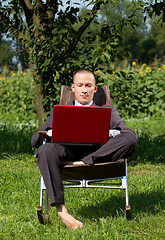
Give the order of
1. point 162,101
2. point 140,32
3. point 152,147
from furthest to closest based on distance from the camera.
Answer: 1. point 140,32
2. point 162,101
3. point 152,147

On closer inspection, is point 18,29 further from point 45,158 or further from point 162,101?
point 162,101

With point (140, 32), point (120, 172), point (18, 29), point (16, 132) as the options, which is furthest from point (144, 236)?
point (140, 32)

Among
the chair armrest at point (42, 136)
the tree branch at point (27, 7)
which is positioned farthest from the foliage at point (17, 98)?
the chair armrest at point (42, 136)

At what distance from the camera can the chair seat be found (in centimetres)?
288

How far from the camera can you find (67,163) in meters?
3.00

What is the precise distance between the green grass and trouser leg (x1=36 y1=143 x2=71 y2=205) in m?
0.27

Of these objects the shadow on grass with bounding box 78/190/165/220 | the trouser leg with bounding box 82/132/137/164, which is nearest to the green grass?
the shadow on grass with bounding box 78/190/165/220

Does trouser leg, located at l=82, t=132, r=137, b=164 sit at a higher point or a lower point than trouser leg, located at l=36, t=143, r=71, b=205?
higher

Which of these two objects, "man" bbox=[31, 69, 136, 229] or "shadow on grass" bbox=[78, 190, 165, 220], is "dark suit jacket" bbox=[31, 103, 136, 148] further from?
"shadow on grass" bbox=[78, 190, 165, 220]

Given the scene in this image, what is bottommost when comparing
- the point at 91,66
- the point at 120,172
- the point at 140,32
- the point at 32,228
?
the point at 32,228

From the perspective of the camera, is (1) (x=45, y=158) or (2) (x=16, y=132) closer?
(1) (x=45, y=158)

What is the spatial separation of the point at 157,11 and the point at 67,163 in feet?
9.15

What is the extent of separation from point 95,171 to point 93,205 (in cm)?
76

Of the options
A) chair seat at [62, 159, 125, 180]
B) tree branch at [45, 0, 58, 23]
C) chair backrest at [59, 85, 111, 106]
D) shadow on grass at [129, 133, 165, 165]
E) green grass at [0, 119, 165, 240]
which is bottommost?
green grass at [0, 119, 165, 240]
